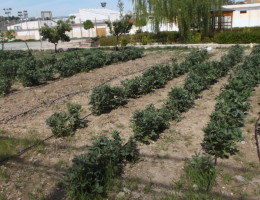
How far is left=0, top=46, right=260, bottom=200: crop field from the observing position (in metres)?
3.81

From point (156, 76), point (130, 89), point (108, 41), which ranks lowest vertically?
point (130, 89)

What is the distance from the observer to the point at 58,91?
29.3ft

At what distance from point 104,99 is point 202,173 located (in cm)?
329

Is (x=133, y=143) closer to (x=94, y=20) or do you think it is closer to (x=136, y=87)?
(x=136, y=87)

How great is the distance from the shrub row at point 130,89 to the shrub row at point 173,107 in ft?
3.19

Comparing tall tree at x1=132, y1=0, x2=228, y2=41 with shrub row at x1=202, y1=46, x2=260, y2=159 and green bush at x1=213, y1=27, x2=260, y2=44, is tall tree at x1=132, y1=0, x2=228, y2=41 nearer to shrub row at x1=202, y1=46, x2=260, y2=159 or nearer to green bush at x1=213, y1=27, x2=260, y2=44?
green bush at x1=213, y1=27, x2=260, y2=44

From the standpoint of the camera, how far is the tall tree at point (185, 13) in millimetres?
21578

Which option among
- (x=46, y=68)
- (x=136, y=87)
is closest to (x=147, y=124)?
(x=136, y=87)

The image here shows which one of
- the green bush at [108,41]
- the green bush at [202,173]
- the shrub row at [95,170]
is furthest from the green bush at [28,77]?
the green bush at [108,41]

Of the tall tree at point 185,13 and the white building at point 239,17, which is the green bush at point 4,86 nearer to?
the tall tree at point 185,13

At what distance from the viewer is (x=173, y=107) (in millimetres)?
6285

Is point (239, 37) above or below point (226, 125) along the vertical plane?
above

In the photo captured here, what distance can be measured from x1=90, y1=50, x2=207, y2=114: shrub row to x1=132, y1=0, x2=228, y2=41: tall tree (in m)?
12.4

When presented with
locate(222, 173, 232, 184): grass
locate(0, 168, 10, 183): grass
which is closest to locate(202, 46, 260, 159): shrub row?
locate(222, 173, 232, 184): grass
